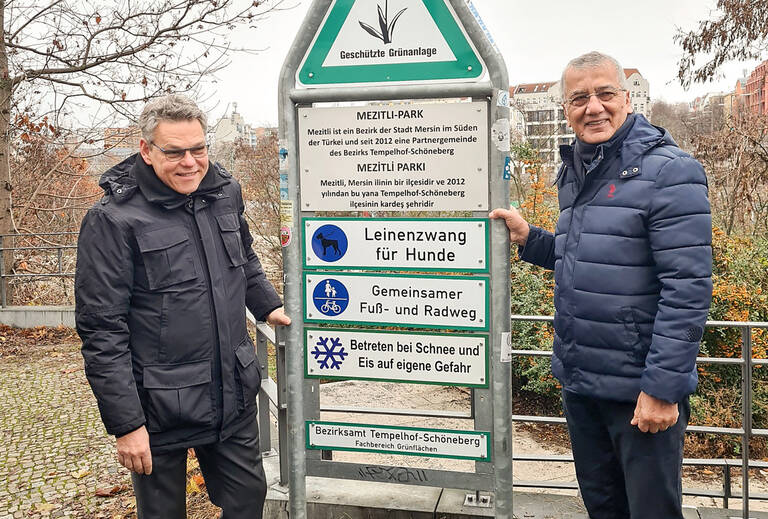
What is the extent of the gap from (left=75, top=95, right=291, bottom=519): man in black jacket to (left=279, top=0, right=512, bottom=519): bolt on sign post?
32 centimetres

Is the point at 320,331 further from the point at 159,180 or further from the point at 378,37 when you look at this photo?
the point at 378,37

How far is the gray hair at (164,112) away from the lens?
258cm

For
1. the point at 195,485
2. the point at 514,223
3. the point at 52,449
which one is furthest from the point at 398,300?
the point at 52,449

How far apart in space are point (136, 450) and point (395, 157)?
146cm

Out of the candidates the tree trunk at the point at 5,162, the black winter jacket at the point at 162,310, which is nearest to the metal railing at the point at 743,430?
the black winter jacket at the point at 162,310

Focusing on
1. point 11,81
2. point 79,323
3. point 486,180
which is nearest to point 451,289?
point 486,180

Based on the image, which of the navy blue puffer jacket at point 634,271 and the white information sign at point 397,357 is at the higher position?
the navy blue puffer jacket at point 634,271

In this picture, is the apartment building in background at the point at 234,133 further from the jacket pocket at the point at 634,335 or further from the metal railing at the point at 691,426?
the jacket pocket at the point at 634,335

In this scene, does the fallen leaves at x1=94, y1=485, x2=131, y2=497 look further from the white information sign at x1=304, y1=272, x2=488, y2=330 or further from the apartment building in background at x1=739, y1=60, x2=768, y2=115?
the apartment building in background at x1=739, y1=60, x2=768, y2=115

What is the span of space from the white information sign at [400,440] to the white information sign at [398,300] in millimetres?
453

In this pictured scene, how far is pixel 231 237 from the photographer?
2807 millimetres

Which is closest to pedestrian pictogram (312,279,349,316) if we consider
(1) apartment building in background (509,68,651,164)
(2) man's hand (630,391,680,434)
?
(2) man's hand (630,391,680,434)

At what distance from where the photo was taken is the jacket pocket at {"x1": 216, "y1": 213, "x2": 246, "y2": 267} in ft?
9.11

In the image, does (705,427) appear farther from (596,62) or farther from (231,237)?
(231,237)
